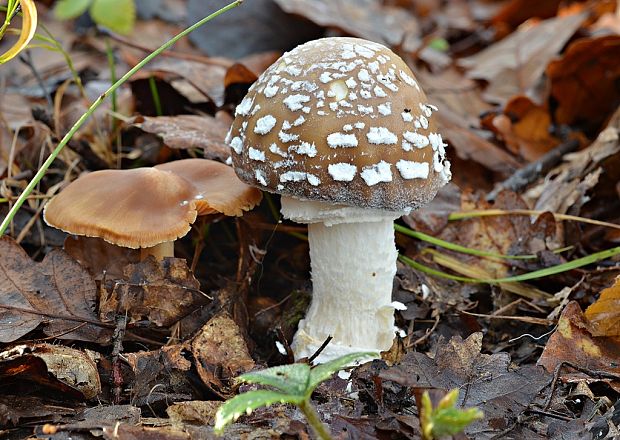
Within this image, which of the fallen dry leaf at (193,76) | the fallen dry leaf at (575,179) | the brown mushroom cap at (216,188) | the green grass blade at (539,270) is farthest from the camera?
the fallen dry leaf at (193,76)

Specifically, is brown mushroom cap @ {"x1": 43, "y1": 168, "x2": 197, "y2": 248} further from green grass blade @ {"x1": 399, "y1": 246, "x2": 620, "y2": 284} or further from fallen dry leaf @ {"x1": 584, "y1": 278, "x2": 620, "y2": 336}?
fallen dry leaf @ {"x1": 584, "y1": 278, "x2": 620, "y2": 336}

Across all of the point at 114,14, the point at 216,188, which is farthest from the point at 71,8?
the point at 216,188

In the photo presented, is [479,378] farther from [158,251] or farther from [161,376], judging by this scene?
[158,251]

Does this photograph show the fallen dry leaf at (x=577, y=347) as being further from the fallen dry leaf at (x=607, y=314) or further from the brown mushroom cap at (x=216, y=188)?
the brown mushroom cap at (x=216, y=188)

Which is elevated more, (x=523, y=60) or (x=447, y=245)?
(x=523, y=60)

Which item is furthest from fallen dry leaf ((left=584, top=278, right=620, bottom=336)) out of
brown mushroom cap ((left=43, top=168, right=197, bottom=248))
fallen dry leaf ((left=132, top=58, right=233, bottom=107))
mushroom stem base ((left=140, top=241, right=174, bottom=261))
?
fallen dry leaf ((left=132, top=58, right=233, bottom=107))

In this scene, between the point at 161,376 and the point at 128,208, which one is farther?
the point at 128,208

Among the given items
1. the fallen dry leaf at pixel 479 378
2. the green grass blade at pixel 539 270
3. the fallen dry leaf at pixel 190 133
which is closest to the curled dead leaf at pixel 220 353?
the fallen dry leaf at pixel 479 378

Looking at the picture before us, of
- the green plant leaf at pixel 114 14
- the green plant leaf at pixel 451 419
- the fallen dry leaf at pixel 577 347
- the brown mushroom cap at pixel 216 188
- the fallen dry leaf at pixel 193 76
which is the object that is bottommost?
the fallen dry leaf at pixel 577 347
